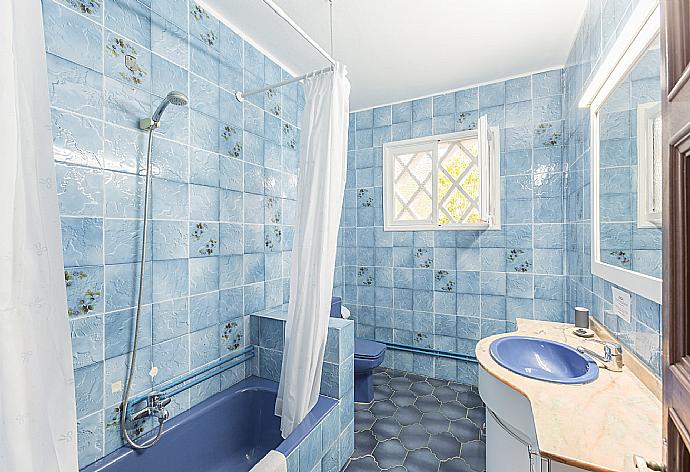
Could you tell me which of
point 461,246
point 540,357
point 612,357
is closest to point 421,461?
point 540,357

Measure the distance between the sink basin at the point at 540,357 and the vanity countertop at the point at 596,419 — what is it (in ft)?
0.40

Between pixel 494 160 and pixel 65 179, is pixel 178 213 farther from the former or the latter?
pixel 494 160

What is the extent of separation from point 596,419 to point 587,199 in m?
1.27

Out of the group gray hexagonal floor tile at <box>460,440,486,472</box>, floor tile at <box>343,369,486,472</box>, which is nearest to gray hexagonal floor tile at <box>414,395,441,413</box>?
floor tile at <box>343,369,486,472</box>

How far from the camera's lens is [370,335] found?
3182mm

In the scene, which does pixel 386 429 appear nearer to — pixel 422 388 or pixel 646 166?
pixel 422 388

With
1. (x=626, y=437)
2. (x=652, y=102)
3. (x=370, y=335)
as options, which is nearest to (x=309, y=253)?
(x=626, y=437)

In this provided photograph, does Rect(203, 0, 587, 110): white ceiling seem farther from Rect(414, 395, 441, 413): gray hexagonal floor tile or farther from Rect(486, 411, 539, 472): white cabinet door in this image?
Rect(414, 395, 441, 413): gray hexagonal floor tile

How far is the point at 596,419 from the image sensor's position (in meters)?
0.96

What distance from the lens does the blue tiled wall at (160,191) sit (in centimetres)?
128

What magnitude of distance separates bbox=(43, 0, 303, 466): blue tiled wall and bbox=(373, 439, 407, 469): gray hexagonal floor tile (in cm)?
95

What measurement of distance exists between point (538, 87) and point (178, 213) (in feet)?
8.66

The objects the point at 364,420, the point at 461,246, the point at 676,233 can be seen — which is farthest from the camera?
the point at 461,246

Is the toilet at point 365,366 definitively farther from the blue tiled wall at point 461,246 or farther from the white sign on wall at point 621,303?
the white sign on wall at point 621,303
